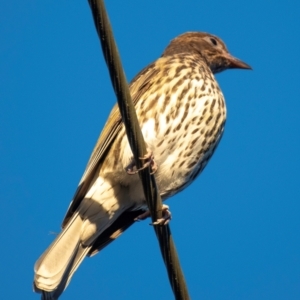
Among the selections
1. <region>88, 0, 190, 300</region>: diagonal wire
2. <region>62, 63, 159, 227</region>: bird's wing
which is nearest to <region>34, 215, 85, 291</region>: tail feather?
<region>62, 63, 159, 227</region>: bird's wing

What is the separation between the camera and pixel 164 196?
555 cm

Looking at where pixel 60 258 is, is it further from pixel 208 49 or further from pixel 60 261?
pixel 208 49

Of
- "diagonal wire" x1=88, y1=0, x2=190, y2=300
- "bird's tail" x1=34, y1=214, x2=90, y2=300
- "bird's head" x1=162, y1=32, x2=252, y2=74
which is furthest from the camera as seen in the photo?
"bird's head" x1=162, y1=32, x2=252, y2=74

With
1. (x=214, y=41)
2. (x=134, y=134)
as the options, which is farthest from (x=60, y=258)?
(x=214, y=41)

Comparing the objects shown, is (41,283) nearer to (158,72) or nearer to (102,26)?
(158,72)

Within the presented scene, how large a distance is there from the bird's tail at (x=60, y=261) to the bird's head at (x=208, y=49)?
6.56 ft

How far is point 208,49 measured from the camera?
6.71 metres

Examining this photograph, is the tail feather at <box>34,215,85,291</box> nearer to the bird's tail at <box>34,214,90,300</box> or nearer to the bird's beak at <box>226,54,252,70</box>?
the bird's tail at <box>34,214,90,300</box>

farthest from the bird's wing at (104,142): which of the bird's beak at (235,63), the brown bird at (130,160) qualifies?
the bird's beak at (235,63)

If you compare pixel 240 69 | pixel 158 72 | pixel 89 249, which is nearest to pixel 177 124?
pixel 158 72

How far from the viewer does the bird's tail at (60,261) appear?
16.6 ft

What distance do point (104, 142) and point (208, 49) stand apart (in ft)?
6.30

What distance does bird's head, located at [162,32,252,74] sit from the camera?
662 centimetres

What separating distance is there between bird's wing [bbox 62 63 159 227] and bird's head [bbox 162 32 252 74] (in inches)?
45.2
